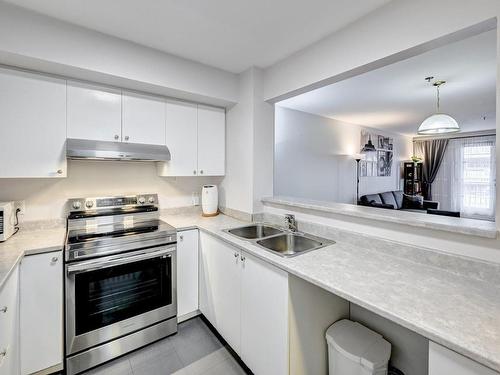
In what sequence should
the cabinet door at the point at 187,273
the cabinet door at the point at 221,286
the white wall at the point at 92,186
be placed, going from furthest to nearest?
the cabinet door at the point at 187,273
the white wall at the point at 92,186
the cabinet door at the point at 221,286

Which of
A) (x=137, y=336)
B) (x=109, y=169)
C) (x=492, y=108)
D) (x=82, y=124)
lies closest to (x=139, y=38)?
(x=82, y=124)

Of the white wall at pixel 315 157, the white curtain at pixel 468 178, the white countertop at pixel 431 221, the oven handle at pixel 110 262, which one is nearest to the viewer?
the white countertop at pixel 431 221

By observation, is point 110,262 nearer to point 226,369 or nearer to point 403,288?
point 226,369

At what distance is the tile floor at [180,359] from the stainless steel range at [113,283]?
60 millimetres

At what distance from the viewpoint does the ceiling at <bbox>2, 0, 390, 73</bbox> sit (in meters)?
1.48

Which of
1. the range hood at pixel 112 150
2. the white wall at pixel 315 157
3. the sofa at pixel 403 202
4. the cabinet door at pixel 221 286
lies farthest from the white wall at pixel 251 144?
the sofa at pixel 403 202

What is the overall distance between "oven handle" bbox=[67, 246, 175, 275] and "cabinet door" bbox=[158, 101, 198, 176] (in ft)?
2.60

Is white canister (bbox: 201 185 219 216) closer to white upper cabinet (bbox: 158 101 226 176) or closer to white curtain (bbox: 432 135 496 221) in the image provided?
white upper cabinet (bbox: 158 101 226 176)

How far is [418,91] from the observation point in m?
3.31

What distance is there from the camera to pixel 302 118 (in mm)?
4293

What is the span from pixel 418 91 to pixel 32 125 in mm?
4270

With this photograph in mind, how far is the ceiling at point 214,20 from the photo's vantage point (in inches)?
58.3

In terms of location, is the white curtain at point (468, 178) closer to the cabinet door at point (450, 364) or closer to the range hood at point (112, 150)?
the cabinet door at point (450, 364)

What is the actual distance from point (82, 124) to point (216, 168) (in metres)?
1.24
